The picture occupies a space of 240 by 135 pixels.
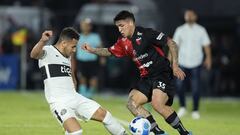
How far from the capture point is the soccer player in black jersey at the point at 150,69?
45.1 feet

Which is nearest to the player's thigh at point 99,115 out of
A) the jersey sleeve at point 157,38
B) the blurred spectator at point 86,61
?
the jersey sleeve at point 157,38

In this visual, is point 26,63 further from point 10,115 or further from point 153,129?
point 153,129

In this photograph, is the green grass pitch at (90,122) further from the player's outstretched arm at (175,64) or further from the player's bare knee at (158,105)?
the player's outstretched arm at (175,64)

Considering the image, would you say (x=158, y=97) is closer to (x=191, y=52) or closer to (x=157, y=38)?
(x=157, y=38)

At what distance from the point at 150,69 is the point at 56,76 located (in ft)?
6.36

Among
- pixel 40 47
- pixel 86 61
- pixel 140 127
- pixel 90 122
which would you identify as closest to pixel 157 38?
pixel 140 127

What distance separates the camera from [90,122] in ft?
55.9

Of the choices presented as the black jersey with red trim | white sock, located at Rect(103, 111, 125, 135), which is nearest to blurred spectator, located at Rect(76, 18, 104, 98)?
the black jersey with red trim

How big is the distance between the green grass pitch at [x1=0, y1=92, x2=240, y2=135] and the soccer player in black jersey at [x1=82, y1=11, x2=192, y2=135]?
1.34 meters

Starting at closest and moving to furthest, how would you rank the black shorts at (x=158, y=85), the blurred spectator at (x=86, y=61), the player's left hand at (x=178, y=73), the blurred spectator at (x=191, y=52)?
the player's left hand at (x=178, y=73) < the black shorts at (x=158, y=85) < the blurred spectator at (x=191, y=52) < the blurred spectator at (x=86, y=61)

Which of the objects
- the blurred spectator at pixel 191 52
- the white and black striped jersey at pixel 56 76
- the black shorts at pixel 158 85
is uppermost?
the white and black striped jersey at pixel 56 76

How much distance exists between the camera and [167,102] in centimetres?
1398

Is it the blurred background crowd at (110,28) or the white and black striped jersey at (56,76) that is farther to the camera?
the blurred background crowd at (110,28)

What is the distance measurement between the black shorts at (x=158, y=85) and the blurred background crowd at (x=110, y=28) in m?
13.1
